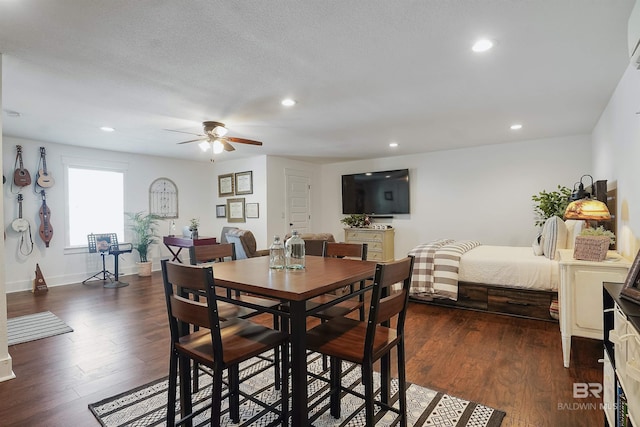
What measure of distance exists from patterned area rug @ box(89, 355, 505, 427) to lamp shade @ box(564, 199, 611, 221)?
5.78 ft

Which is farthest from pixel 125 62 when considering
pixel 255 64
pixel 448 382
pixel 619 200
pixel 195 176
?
pixel 195 176

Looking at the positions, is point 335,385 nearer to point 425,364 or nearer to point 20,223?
point 425,364

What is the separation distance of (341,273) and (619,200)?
3008 mm

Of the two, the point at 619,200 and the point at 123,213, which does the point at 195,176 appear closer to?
the point at 123,213

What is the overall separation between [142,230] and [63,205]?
1.26 m

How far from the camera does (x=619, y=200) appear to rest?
3078mm

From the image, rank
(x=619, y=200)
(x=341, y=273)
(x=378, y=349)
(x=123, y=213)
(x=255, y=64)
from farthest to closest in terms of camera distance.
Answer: (x=123, y=213) < (x=619, y=200) < (x=255, y=64) < (x=341, y=273) < (x=378, y=349)

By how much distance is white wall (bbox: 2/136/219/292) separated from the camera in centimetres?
502

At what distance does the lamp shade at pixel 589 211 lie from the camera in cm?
261

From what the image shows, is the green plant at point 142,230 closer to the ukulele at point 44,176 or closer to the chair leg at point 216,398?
the ukulele at point 44,176

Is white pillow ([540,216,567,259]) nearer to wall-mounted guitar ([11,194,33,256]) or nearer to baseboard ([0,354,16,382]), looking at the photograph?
baseboard ([0,354,16,382])

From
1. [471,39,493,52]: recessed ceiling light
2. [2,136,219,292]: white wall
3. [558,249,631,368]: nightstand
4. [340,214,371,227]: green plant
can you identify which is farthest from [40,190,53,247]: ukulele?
[558,249,631,368]: nightstand

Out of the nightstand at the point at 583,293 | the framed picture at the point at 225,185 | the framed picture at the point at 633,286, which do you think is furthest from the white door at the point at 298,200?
the framed picture at the point at 633,286

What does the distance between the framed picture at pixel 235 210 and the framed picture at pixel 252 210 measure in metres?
0.17
